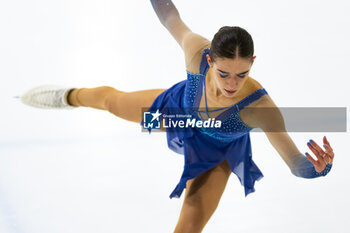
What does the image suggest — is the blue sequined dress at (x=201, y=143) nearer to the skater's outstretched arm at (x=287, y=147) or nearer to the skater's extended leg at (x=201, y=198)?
the skater's extended leg at (x=201, y=198)

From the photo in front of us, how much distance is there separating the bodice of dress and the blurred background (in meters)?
0.64

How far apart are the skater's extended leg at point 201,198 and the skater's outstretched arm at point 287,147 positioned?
441mm

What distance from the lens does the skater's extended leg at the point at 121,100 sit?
2680mm

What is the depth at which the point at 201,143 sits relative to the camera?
8.27 ft

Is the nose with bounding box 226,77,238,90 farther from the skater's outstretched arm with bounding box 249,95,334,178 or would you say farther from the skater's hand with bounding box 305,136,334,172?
the skater's hand with bounding box 305,136,334,172

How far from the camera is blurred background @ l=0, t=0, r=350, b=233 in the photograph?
2.83 m

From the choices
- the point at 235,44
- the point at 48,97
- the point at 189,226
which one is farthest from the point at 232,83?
the point at 48,97

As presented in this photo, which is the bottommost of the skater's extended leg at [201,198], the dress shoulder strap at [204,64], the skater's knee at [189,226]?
the skater's knee at [189,226]

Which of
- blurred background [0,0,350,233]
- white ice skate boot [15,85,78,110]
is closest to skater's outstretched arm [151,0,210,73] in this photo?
white ice skate boot [15,85,78,110]

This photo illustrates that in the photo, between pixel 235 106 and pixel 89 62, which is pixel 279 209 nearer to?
pixel 235 106

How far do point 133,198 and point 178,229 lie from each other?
2.59 ft

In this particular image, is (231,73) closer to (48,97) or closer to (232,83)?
(232,83)

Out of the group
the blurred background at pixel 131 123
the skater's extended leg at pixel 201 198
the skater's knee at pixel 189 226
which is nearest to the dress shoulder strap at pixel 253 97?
the skater's extended leg at pixel 201 198

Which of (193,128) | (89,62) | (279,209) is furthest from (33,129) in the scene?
(279,209)
